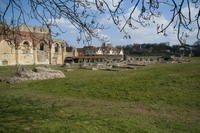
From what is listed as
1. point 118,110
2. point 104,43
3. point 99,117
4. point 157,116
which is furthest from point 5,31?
point 157,116

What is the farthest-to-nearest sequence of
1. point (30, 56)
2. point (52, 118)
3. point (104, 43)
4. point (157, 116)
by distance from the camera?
point (30, 56) < point (157, 116) < point (52, 118) < point (104, 43)

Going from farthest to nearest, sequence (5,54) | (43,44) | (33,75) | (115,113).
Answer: (5,54)
(33,75)
(43,44)
(115,113)

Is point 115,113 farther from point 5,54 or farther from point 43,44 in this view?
point 5,54

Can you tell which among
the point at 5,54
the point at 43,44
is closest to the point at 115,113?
the point at 43,44

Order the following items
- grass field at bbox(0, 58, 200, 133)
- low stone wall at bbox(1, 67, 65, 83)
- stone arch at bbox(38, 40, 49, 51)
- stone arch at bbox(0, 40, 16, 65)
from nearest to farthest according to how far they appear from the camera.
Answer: grass field at bbox(0, 58, 200, 133), stone arch at bbox(38, 40, 49, 51), low stone wall at bbox(1, 67, 65, 83), stone arch at bbox(0, 40, 16, 65)

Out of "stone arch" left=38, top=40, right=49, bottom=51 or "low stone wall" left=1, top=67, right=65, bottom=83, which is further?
"low stone wall" left=1, top=67, right=65, bottom=83

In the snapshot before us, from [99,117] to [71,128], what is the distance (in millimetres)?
1174

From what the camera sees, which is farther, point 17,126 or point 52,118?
point 52,118

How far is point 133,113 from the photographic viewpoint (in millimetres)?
6312

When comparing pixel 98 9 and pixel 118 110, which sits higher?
pixel 98 9

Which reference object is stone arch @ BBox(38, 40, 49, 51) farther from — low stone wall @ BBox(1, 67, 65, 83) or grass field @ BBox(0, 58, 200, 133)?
low stone wall @ BBox(1, 67, 65, 83)

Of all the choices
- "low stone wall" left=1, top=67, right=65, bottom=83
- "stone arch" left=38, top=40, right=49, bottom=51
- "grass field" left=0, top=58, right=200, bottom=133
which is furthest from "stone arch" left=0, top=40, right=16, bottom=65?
"grass field" left=0, top=58, right=200, bottom=133

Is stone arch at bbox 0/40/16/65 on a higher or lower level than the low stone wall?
higher

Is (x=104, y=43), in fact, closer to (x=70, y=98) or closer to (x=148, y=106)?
(x=148, y=106)
